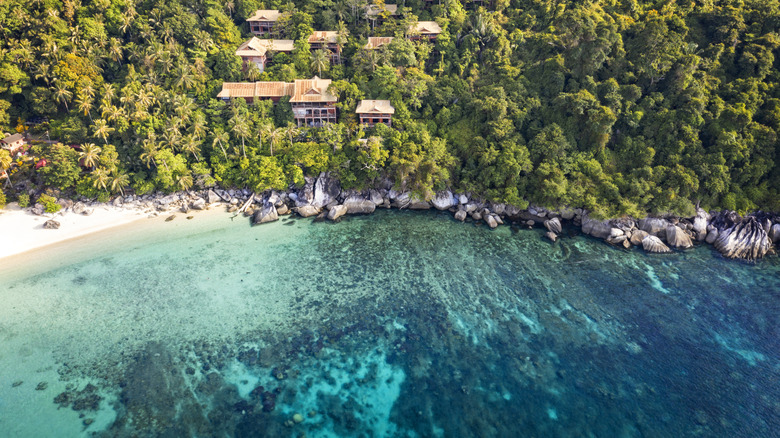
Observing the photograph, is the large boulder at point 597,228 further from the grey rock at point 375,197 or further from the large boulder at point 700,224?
the grey rock at point 375,197

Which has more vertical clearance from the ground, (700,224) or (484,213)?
(700,224)

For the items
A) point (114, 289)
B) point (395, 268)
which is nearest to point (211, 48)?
point (114, 289)

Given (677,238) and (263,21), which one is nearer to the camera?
(677,238)

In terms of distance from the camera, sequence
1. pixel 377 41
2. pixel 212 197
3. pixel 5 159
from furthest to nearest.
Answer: pixel 377 41 → pixel 212 197 → pixel 5 159

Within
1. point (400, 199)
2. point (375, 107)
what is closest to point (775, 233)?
point (400, 199)

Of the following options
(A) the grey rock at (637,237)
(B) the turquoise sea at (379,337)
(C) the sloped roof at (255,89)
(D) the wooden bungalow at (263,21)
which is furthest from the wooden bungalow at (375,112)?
(A) the grey rock at (637,237)

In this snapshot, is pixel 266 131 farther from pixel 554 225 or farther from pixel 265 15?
pixel 554 225

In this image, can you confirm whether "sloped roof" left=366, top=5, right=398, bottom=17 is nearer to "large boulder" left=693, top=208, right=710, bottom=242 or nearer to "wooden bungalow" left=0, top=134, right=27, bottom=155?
"wooden bungalow" left=0, top=134, right=27, bottom=155
